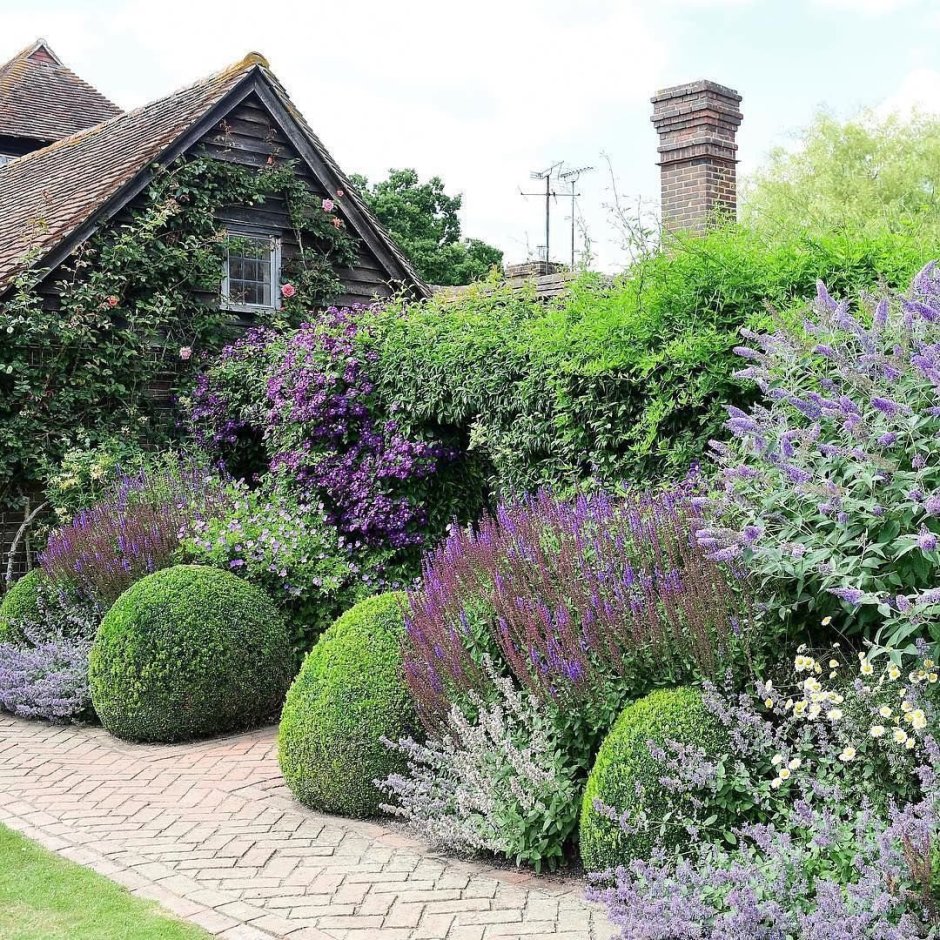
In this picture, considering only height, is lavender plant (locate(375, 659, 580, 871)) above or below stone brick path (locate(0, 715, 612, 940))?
above

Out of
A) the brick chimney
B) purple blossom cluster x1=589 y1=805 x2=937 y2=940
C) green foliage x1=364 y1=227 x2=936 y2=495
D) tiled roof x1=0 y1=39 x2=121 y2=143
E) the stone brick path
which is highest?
tiled roof x1=0 y1=39 x2=121 y2=143

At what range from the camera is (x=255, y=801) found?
17.9ft

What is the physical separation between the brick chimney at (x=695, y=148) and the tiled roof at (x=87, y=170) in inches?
202

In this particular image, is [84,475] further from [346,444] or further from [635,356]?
[635,356]

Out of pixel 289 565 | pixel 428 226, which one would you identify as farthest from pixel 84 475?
pixel 428 226

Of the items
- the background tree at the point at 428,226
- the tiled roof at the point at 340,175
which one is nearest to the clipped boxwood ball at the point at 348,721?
the tiled roof at the point at 340,175

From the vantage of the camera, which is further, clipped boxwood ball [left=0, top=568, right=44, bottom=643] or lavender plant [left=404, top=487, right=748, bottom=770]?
clipped boxwood ball [left=0, top=568, right=44, bottom=643]

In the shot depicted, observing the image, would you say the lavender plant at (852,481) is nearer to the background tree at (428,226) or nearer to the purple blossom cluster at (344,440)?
the purple blossom cluster at (344,440)

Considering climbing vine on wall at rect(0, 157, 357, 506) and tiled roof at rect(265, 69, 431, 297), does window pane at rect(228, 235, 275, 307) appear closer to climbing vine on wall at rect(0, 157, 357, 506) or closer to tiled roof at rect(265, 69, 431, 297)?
climbing vine on wall at rect(0, 157, 357, 506)

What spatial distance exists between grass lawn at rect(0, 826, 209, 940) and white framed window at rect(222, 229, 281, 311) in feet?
28.6

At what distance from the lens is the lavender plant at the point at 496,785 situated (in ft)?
14.0

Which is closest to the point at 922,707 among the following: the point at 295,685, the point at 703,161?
the point at 295,685

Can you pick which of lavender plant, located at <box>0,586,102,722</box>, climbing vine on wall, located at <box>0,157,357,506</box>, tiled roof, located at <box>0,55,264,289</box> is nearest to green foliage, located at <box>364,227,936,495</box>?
lavender plant, located at <box>0,586,102,722</box>

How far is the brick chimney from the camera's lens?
11500mm
